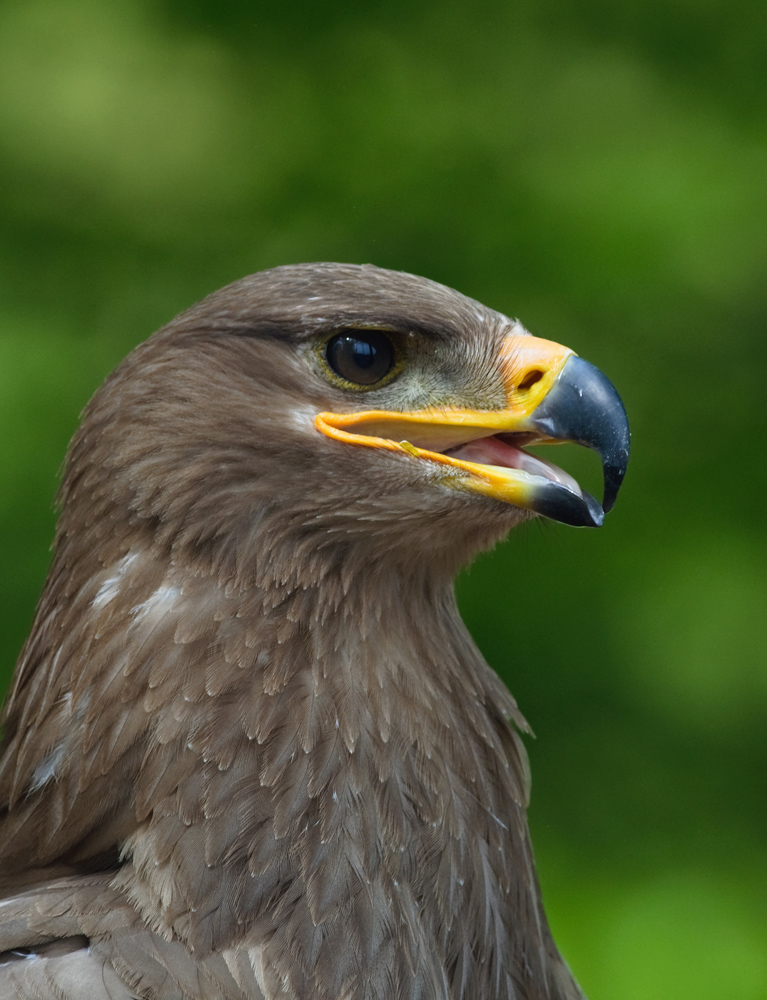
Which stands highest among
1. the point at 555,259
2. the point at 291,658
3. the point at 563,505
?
the point at 555,259

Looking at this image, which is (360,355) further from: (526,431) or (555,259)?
(555,259)

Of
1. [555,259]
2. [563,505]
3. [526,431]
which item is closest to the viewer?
[563,505]

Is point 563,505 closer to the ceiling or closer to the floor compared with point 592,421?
closer to the floor

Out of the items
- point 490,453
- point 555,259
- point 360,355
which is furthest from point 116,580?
point 555,259

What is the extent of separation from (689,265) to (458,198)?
0.82 m

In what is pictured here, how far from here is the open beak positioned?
213cm

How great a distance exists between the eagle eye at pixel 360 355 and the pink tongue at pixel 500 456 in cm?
20

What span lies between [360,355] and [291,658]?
21.7 inches

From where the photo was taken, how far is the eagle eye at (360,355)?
224 centimetres

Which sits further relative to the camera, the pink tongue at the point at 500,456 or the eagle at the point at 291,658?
the pink tongue at the point at 500,456

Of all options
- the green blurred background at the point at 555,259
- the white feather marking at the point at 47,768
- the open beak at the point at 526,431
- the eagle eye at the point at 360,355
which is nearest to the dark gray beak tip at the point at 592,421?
the open beak at the point at 526,431

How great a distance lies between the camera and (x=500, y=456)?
89.2 inches

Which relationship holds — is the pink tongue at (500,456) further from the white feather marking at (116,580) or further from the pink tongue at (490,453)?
the white feather marking at (116,580)

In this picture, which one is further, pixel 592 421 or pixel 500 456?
pixel 500 456
